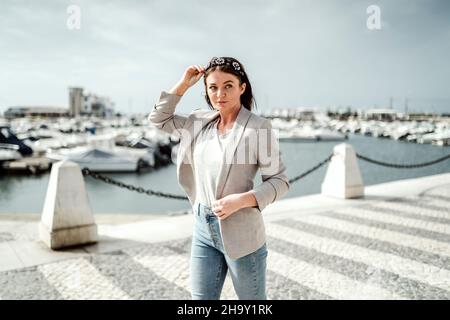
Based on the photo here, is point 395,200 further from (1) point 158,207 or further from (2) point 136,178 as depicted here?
(2) point 136,178

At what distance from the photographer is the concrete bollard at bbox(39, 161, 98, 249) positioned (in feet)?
15.7

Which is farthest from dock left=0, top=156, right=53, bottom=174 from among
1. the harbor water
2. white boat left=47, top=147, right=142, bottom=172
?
white boat left=47, top=147, right=142, bottom=172

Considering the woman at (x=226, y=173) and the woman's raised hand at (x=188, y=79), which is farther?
the woman's raised hand at (x=188, y=79)

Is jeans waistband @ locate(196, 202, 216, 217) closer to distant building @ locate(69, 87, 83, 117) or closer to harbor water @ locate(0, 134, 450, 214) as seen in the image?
harbor water @ locate(0, 134, 450, 214)

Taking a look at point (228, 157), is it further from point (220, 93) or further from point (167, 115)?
point (167, 115)

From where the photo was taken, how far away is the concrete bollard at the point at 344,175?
791cm

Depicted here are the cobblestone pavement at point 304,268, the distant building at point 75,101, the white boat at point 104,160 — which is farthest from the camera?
the distant building at point 75,101

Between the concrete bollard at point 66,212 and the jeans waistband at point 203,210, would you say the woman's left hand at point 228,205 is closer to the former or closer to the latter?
the jeans waistband at point 203,210

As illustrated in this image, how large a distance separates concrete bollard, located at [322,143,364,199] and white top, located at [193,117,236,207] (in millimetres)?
6324

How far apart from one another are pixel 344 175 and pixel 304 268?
401 cm

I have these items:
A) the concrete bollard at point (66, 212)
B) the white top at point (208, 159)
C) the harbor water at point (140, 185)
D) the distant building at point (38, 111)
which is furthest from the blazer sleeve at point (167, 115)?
the distant building at point (38, 111)

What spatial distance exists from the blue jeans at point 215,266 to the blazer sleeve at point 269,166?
0.93 ft

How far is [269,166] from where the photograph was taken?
6.29 feet

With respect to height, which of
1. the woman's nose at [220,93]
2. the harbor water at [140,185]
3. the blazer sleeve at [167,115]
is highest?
the woman's nose at [220,93]
